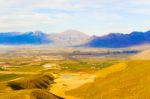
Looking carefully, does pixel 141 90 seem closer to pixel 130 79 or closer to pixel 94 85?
pixel 130 79

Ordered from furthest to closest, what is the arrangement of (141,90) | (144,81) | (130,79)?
(130,79) → (144,81) → (141,90)

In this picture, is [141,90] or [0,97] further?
[141,90]

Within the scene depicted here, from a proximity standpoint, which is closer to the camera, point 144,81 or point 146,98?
point 146,98

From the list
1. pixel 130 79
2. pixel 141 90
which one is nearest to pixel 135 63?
pixel 130 79

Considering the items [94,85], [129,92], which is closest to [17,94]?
[129,92]

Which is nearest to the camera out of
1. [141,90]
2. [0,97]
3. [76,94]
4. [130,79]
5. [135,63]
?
[0,97]

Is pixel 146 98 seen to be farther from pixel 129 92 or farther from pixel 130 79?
pixel 130 79
